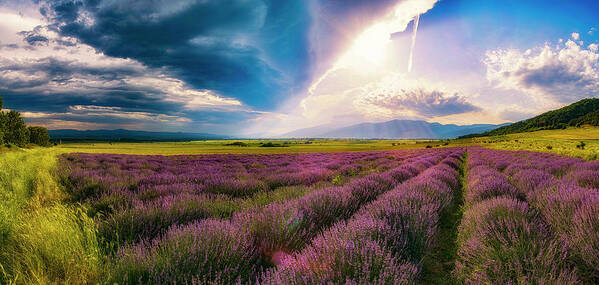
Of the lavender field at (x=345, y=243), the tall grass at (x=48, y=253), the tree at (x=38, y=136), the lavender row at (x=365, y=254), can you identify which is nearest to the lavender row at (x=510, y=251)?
the lavender field at (x=345, y=243)

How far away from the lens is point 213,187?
6.48 m

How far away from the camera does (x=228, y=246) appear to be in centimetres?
215

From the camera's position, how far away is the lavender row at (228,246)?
6.07 ft

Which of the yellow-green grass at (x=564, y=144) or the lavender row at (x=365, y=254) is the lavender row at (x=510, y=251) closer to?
the lavender row at (x=365, y=254)

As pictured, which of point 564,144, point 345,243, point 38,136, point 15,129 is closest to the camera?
point 345,243

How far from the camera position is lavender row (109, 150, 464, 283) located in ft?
6.07

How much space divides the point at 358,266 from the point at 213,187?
550cm

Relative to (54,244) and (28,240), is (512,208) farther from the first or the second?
(28,240)

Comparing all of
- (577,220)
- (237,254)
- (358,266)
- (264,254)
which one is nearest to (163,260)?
(237,254)

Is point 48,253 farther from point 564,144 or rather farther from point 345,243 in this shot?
point 564,144

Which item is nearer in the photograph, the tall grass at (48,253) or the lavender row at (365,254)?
the lavender row at (365,254)

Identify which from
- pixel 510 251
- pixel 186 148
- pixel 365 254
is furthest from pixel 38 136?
pixel 510 251

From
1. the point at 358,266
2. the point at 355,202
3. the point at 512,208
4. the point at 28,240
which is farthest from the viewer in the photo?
the point at 355,202

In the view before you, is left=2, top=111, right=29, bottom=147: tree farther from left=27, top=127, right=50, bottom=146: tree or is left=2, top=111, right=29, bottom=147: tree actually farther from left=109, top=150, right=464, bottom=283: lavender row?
left=109, top=150, right=464, bottom=283: lavender row
